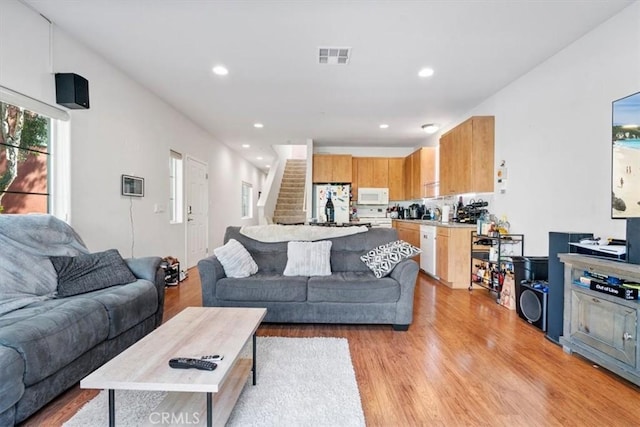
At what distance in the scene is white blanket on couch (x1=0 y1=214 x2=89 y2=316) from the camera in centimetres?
197

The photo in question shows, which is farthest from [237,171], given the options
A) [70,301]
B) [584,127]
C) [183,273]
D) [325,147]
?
[584,127]

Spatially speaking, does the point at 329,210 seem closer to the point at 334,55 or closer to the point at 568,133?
the point at 334,55

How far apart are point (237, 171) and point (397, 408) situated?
8141 millimetres

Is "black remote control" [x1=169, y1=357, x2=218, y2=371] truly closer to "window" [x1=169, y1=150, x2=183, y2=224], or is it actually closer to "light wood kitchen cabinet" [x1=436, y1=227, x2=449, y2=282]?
"light wood kitchen cabinet" [x1=436, y1=227, x2=449, y2=282]

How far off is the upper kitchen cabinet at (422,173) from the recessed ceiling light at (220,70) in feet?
13.2

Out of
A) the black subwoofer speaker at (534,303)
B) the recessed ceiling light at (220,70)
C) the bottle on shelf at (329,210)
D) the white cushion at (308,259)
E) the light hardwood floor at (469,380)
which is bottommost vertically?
the light hardwood floor at (469,380)

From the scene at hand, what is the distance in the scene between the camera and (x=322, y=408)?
1697 millimetres

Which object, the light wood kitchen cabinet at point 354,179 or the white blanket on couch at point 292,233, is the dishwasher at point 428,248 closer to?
the white blanket on couch at point 292,233

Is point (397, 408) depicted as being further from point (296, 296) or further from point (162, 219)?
point (162, 219)

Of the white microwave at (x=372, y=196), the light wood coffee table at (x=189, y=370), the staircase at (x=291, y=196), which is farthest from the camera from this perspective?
the staircase at (x=291, y=196)

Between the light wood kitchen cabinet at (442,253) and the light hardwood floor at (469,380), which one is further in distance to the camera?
the light wood kitchen cabinet at (442,253)

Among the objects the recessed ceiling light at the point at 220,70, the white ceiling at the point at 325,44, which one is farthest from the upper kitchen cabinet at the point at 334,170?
the recessed ceiling light at the point at 220,70

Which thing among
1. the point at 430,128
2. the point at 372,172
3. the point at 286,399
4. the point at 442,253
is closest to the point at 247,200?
the point at 372,172

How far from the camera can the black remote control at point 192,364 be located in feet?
4.35
